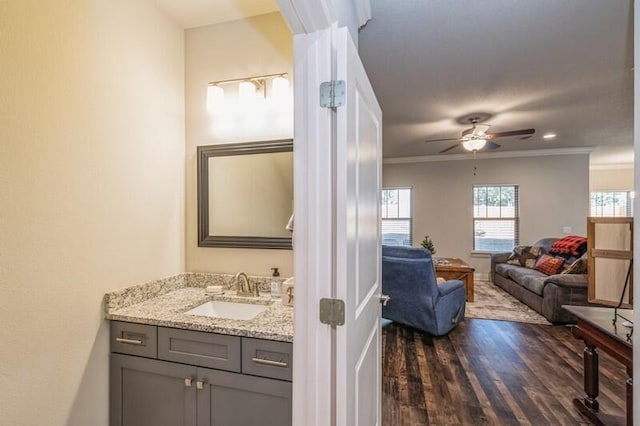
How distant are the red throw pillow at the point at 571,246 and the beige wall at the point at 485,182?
3.50ft

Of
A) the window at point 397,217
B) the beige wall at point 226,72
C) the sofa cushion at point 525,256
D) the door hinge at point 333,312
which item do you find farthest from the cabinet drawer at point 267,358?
the window at point 397,217

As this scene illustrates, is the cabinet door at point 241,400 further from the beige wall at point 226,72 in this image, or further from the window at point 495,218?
the window at point 495,218

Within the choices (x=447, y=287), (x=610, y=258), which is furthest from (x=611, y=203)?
(x=610, y=258)

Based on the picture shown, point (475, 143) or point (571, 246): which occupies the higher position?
point (475, 143)

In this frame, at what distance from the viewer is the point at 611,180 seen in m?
7.96

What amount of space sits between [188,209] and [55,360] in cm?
110

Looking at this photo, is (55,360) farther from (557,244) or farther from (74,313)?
(557,244)

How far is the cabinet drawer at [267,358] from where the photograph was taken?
1368 millimetres

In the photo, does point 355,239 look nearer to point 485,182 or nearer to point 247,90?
point 247,90

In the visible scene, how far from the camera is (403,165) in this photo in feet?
22.4

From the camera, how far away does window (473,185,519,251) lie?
6367 millimetres

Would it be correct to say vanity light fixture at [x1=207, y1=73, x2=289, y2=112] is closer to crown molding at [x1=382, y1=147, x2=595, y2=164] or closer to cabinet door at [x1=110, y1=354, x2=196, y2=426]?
cabinet door at [x1=110, y1=354, x2=196, y2=426]

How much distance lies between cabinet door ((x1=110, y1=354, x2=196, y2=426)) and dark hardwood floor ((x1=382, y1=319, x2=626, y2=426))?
129 cm

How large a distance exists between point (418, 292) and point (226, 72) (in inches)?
109
